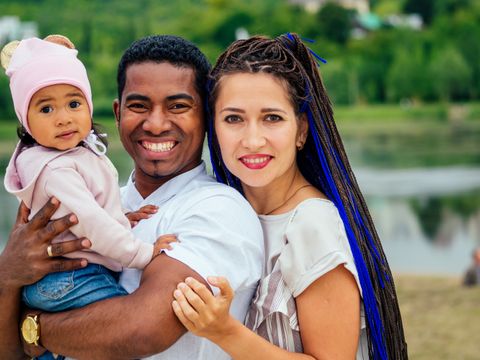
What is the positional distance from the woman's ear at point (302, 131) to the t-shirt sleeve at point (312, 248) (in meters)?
0.24

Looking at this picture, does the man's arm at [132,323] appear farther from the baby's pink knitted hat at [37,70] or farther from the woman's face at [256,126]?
the baby's pink knitted hat at [37,70]

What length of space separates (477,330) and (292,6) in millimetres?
40395

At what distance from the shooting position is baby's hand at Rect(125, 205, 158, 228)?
2.27 meters

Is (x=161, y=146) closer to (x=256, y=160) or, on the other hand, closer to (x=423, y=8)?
(x=256, y=160)

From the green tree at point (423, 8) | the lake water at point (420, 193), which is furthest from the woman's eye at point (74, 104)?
the green tree at point (423, 8)

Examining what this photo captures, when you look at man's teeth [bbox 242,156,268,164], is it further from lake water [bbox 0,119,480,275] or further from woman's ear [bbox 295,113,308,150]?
lake water [bbox 0,119,480,275]

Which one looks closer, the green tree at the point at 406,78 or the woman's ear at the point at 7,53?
the woman's ear at the point at 7,53

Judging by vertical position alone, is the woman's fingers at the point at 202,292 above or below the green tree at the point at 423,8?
below

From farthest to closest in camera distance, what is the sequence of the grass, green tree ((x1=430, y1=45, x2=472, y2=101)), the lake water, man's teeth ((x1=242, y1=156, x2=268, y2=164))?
green tree ((x1=430, y1=45, x2=472, y2=101))
the lake water
the grass
man's teeth ((x1=242, y1=156, x2=268, y2=164))

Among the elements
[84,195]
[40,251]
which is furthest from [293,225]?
[40,251]

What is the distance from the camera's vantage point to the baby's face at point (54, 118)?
2.12 meters

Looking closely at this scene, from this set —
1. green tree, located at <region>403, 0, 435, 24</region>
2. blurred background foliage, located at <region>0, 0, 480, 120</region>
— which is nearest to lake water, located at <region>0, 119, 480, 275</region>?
blurred background foliage, located at <region>0, 0, 480, 120</region>

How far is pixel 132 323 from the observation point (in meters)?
1.91

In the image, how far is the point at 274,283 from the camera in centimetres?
214
